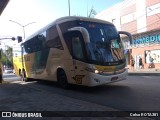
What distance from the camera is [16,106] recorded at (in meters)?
8.48

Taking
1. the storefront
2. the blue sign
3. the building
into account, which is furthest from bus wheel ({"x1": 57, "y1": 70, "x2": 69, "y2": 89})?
the blue sign

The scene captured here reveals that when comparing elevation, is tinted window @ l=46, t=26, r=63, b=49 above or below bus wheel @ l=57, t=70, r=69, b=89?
above

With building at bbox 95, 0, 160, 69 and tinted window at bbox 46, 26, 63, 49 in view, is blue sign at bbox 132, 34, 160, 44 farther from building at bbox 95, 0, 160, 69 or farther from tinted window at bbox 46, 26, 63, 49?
tinted window at bbox 46, 26, 63, 49

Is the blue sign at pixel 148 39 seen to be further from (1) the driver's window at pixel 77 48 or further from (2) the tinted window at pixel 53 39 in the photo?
(1) the driver's window at pixel 77 48

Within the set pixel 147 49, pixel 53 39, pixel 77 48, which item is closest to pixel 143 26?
pixel 147 49

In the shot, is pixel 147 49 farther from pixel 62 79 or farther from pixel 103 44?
pixel 103 44

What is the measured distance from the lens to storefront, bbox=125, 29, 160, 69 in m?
36.1

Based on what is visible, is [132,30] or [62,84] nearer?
[62,84]

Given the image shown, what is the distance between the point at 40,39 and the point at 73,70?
4889mm

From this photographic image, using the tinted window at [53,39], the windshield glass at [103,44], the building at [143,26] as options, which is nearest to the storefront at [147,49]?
the building at [143,26]

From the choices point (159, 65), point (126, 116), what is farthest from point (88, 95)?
point (159, 65)

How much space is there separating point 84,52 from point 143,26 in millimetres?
27265

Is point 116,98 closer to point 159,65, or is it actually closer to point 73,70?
point 73,70

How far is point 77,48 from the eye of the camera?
12.4 meters
